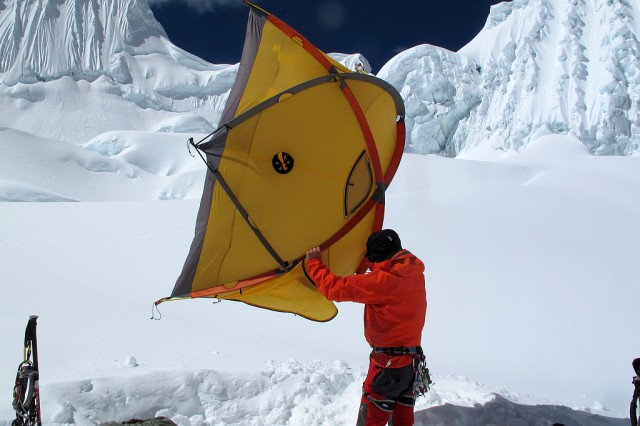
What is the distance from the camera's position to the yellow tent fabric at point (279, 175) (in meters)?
3.45

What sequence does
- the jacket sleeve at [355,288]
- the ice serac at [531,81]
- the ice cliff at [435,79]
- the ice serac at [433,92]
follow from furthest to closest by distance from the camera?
the ice serac at [433,92], the ice cliff at [435,79], the ice serac at [531,81], the jacket sleeve at [355,288]

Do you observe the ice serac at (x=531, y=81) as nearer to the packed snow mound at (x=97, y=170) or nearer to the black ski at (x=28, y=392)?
the packed snow mound at (x=97, y=170)

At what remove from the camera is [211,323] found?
5.33 m

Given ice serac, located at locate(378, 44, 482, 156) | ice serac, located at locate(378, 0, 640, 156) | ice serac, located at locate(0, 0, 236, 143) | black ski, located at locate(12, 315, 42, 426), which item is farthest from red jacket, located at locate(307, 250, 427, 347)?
ice serac, located at locate(0, 0, 236, 143)

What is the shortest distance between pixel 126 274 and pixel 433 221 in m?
6.03

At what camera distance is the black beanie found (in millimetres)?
2693

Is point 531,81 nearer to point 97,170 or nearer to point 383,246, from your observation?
point 97,170

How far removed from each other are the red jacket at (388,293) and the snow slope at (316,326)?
40.6 inches

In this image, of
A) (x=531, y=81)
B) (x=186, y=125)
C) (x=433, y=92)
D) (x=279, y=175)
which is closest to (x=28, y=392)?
(x=279, y=175)

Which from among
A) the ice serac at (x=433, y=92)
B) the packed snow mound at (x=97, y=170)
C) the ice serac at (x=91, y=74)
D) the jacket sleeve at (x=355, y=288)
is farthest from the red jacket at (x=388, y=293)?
the ice serac at (x=91, y=74)

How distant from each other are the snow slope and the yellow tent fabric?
0.89m

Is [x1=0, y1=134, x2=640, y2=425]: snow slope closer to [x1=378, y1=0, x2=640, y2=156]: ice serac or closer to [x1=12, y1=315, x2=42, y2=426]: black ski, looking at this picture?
[x1=12, y1=315, x2=42, y2=426]: black ski

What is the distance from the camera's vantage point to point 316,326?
18.3ft

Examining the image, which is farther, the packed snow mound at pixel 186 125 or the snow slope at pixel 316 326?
the packed snow mound at pixel 186 125
